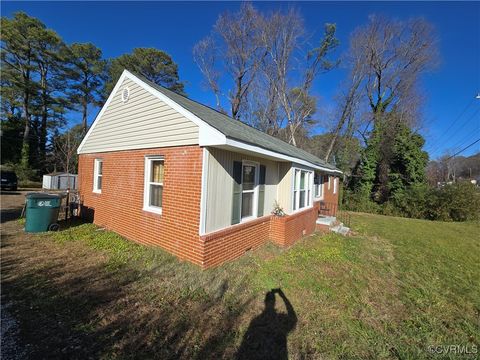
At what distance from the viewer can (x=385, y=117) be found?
2062cm

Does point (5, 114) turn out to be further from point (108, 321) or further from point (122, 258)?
point (108, 321)

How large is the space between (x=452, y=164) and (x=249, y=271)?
6694 cm

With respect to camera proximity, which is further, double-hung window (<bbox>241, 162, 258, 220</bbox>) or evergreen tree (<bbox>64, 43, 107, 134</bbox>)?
evergreen tree (<bbox>64, 43, 107, 134</bbox>)

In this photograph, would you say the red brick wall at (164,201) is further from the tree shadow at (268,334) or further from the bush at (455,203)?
the bush at (455,203)

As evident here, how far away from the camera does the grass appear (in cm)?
295

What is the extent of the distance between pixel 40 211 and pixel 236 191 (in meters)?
5.85

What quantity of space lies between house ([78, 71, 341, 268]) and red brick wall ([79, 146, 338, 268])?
0.02 metres

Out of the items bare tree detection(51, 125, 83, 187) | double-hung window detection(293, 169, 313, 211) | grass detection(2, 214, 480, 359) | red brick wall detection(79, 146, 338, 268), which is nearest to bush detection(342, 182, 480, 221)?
double-hung window detection(293, 169, 313, 211)

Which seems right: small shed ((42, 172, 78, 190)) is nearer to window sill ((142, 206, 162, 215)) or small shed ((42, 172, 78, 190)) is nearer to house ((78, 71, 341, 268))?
house ((78, 71, 341, 268))

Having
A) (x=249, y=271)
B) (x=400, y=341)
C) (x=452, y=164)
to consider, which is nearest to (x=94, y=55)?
(x=249, y=271)

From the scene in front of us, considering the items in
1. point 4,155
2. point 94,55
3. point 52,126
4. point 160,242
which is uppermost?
point 94,55

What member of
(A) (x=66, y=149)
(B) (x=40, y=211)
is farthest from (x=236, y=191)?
(A) (x=66, y=149)

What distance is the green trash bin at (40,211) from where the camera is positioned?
679cm

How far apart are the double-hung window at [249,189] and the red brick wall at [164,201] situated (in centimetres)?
162
